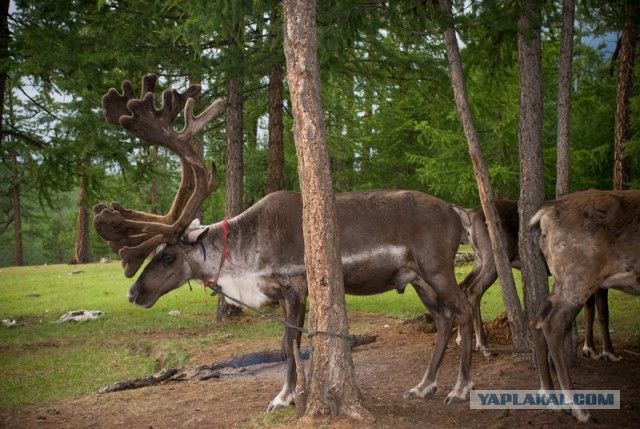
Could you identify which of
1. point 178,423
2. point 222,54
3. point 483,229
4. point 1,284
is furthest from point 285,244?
point 1,284

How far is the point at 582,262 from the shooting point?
19.3ft

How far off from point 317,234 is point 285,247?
4.98 ft

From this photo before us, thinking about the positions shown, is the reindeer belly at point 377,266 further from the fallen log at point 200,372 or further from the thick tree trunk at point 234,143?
the thick tree trunk at point 234,143

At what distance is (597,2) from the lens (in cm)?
940

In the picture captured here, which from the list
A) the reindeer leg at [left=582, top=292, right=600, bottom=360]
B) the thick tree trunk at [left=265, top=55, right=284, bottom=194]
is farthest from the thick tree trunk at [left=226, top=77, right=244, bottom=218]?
the reindeer leg at [left=582, top=292, right=600, bottom=360]

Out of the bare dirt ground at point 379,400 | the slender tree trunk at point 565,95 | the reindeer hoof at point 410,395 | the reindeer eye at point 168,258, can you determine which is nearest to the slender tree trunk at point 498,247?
the bare dirt ground at point 379,400

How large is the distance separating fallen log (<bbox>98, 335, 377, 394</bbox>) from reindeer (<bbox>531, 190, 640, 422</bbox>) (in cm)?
273

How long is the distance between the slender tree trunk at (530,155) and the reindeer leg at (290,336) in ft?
9.01

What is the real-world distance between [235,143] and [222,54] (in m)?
1.80

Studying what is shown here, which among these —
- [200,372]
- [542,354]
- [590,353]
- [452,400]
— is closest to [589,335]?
[590,353]

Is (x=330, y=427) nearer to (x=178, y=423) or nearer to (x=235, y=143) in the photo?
(x=178, y=423)

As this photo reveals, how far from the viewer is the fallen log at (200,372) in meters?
7.88

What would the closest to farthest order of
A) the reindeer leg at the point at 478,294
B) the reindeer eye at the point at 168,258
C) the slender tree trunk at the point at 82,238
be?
1. the reindeer eye at the point at 168,258
2. the reindeer leg at the point at 478,294
3. the slender tree trunk at the point at 82,238

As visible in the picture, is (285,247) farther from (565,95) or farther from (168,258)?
(565,95)
